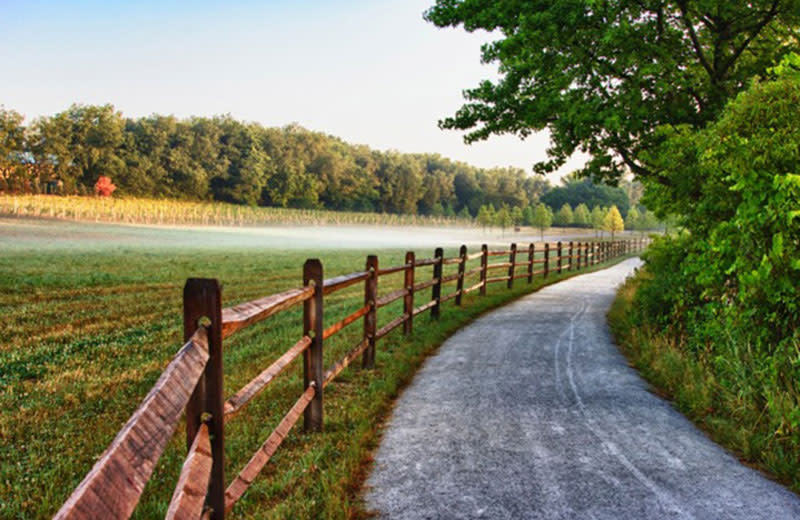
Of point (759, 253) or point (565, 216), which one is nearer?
point (759, 253)

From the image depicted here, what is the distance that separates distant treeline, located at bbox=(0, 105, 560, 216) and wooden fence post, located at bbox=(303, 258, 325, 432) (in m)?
79.5

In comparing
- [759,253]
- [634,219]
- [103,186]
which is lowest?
[759,253]

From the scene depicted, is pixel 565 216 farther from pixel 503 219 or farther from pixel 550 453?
pixel 550 453

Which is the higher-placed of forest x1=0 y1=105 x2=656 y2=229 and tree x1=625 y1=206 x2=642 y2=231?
forest x1=0 y1=105 x2=656 y2=229

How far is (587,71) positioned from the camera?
36.1 feet

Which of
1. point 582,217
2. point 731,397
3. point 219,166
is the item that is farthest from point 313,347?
point 582,217

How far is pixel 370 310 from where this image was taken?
6707 millimetres

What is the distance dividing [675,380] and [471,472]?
3.62m

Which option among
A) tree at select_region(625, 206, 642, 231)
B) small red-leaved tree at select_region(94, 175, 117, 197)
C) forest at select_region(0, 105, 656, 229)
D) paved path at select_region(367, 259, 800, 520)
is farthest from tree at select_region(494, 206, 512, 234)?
paved path at select_region(367, 259, 800, 520)

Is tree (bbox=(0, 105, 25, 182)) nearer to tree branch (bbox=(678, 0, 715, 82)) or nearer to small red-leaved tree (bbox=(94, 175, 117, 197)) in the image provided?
small red-leaved tree (bbox=(94, 175, 117, 197))

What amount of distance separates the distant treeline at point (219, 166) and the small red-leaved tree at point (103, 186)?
1078mm

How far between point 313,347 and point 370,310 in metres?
2.13

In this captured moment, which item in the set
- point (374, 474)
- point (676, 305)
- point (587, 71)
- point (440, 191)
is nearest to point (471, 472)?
point (374, 474)

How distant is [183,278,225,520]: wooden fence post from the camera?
2.36 m
